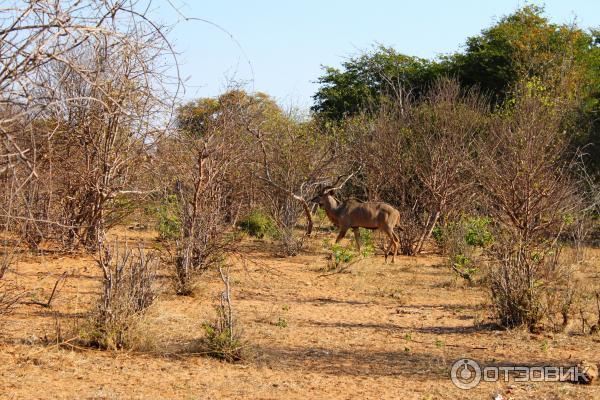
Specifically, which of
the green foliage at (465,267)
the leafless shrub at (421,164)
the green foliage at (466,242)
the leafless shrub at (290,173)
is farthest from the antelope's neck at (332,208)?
the green foliage at (465,267)

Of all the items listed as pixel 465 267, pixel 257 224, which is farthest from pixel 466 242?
pixel 257 224

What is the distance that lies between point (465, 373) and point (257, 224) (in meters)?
10.7

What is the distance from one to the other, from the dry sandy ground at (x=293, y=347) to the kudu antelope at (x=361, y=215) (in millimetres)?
3533

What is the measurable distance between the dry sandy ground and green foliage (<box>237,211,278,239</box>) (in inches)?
200

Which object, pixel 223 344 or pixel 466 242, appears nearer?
pixel 223 344

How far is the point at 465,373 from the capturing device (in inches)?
273

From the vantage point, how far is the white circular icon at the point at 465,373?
6.64m

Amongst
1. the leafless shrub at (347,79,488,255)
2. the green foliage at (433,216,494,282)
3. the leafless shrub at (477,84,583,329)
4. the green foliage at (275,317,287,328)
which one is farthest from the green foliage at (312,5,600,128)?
the green foliage at (275,317,287,328)

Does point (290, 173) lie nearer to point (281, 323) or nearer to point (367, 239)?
point (367, 239)

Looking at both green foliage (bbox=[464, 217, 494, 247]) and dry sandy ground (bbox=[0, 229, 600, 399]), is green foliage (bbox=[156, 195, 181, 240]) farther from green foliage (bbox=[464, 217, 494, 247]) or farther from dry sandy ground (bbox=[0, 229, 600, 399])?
green foliage (bbox=[464, 217, 494, 247])

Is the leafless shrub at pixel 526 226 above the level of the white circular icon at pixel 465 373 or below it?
above

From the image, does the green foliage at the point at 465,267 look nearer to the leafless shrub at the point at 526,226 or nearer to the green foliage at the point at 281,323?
the leafless shrub at the point at 526,226

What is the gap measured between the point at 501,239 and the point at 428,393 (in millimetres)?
3428

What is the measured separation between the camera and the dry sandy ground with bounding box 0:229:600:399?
6266 millimetres
